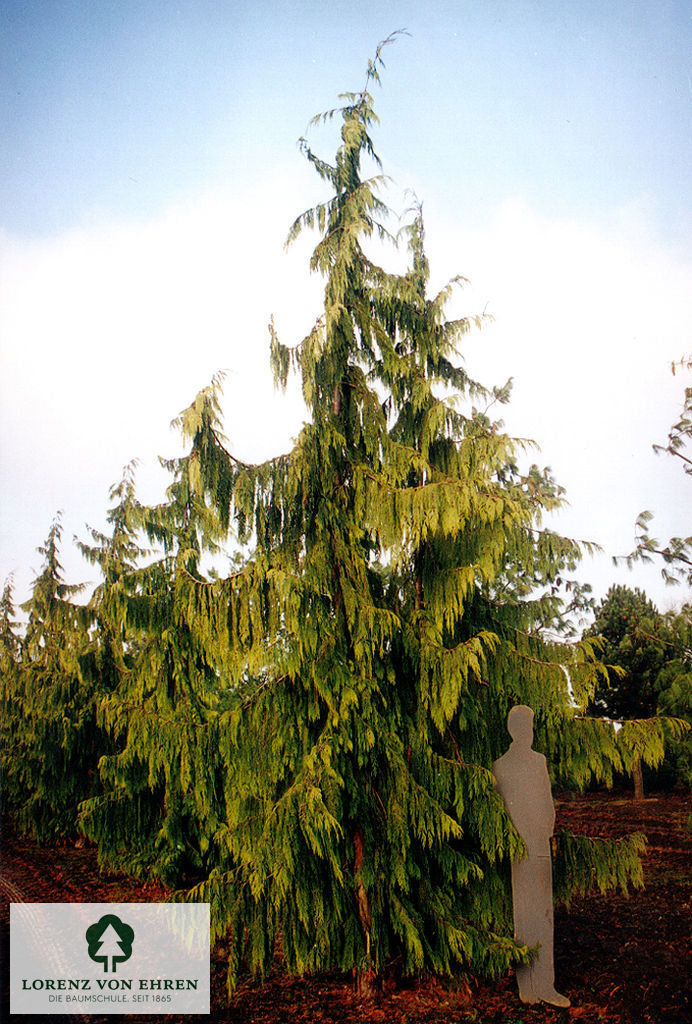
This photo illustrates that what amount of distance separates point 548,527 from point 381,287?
227 centimetres

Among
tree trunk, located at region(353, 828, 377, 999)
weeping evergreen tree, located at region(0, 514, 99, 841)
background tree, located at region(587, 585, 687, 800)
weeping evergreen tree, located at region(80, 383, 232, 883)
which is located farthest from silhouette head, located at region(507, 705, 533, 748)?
weeping evergreen tree, located at region(0, 514, 99, 841)

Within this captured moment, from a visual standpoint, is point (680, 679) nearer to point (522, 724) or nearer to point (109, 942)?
point (522, 724)

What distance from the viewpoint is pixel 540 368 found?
8008 mm

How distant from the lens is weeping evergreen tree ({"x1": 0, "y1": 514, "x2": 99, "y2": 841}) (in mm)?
10711

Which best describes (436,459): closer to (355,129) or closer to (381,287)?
(381,287)

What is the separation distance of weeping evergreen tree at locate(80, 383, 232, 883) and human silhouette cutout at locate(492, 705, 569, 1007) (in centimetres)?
211

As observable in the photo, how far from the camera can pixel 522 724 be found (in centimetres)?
448

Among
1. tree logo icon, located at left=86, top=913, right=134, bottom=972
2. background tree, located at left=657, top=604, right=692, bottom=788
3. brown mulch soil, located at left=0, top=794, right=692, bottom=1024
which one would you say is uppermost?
background tree, located at left=657, top=604, right=692, bottom=788

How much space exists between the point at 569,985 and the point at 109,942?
3320 millimetres

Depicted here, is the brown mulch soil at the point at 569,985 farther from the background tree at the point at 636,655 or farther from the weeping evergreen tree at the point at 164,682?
the background tree at the point at 636,655

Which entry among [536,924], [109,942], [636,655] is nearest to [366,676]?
[536,924]

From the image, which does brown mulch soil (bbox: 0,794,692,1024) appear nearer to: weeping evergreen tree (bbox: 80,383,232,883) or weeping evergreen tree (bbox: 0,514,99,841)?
weeping evergreen tree (bbox: 80,383,232,883)

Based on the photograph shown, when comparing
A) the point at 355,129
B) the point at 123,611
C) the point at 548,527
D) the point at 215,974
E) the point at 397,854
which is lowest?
the point at 215,974

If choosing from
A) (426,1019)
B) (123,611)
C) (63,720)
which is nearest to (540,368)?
(123,611)
